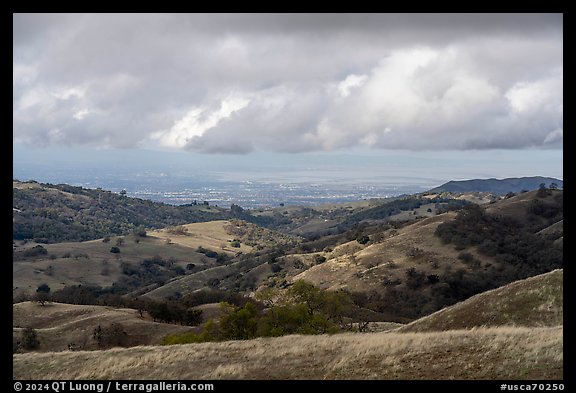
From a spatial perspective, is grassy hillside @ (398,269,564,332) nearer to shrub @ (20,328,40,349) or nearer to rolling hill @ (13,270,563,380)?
rolling hill @ (13,270,563,380)

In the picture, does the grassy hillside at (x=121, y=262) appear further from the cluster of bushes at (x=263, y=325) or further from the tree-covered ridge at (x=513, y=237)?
the cluster of bushes at (x=263, y=325)

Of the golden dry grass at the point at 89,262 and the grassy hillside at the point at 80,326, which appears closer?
the grassy hillside at the point at 80,326

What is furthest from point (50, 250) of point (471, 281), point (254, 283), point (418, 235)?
point (471, 281)

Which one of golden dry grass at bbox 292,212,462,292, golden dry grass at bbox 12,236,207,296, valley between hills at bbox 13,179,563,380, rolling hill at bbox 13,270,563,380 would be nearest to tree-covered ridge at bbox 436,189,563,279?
valley between hills at bbox 13,179,563,380

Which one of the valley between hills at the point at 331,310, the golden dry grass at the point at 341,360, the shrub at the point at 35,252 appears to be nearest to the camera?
the golden dry grass at the point at 341,360

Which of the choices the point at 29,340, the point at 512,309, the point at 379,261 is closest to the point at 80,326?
the point at 29,340

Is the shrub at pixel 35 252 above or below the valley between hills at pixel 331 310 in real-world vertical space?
below

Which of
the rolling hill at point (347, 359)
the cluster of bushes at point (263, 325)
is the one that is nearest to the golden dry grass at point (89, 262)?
the cluster of bushes at point (263, 325)
